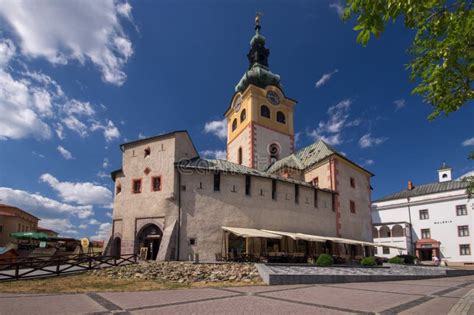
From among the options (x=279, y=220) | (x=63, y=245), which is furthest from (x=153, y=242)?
(x=63, y=245)

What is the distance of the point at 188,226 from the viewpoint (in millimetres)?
22312

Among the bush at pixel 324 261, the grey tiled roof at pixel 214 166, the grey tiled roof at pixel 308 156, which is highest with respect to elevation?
the grey tiled roof at pixel 308 156

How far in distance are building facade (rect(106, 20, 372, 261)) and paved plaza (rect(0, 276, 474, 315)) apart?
9290 millimetres

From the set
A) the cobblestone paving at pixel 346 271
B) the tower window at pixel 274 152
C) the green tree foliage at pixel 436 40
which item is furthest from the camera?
the tower window at pixel 274 152

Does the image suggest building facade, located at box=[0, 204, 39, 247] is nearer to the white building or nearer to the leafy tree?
the white building

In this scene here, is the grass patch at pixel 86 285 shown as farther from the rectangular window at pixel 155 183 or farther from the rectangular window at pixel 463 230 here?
the rectangular window at pixel 463 230

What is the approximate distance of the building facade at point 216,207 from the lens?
22.4 metres

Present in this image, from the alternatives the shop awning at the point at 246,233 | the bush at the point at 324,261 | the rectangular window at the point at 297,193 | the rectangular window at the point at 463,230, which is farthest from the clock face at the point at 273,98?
the rectangular window at the point at 463,230

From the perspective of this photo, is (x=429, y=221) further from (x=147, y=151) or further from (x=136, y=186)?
(x=136, y=186)

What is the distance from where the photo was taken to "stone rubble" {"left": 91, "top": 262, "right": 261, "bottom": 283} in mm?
16125

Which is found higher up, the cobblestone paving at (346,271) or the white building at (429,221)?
the white building at (429,221)

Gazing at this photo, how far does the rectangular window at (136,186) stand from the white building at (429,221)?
102 feet

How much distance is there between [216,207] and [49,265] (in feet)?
35.6

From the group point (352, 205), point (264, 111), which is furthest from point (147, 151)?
point (352, 205)
